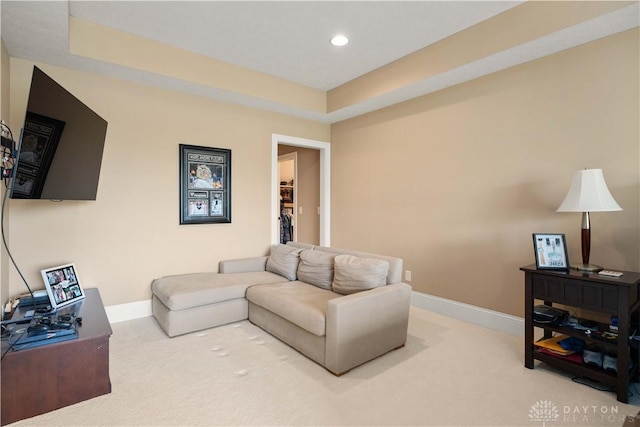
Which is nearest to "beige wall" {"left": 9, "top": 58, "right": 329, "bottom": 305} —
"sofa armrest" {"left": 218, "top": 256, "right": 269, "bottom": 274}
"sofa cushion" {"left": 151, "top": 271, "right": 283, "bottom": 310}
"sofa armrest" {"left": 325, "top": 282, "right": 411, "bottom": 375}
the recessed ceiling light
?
"sofa armrest" {"left": 218, "top": 256, "right": 269, "bottom": 274}

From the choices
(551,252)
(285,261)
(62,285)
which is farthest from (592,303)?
(62,285)

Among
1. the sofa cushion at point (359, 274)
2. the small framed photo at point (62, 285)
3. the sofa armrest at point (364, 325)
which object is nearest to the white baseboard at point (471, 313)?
the sofa armrest at point (364, 325)

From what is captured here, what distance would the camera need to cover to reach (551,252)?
242 centimetres

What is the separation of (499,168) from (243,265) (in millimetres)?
3043

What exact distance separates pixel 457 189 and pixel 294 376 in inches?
99.2

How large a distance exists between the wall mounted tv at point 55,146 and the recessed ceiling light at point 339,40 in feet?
7.34

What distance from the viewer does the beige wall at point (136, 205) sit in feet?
9.78

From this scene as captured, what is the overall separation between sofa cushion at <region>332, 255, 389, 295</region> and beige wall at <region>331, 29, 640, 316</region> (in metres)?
1.23

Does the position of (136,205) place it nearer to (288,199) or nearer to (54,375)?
(54,375)

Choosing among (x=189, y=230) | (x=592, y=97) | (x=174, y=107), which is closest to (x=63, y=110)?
(x=174, y=107)

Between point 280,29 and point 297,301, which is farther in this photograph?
point 280,29

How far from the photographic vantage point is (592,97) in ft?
8.54

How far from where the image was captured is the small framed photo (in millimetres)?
2623

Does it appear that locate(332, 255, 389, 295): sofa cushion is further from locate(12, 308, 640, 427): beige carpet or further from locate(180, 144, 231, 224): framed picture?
locate(180, 144, 231, 224): framed picture
